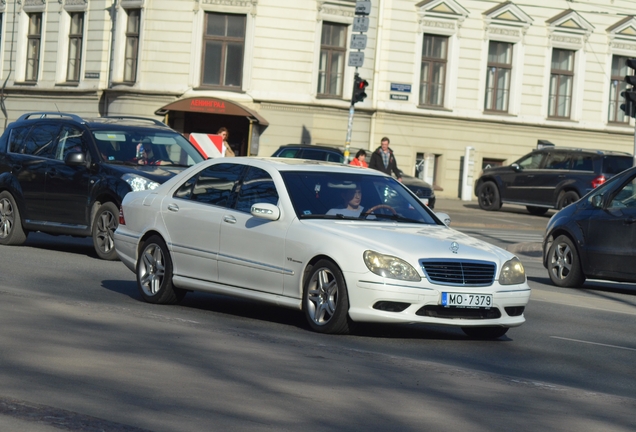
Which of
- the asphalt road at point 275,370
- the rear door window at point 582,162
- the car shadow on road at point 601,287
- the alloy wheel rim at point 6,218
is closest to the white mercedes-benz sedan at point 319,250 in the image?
the asphalt road at point 275,370

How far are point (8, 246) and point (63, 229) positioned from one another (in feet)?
4.05

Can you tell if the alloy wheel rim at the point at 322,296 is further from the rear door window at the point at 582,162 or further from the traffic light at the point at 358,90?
the rear door window at the point at 582,162

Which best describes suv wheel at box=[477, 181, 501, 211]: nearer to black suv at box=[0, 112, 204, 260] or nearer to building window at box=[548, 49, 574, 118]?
building window at box=[548, 49, 574, 118]

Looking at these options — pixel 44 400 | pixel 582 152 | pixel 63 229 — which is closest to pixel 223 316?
pixel 44 400

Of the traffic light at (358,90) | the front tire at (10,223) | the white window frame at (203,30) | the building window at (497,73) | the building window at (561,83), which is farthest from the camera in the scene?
the building window at (561,83)

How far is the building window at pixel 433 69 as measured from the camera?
134 ft

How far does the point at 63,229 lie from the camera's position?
637 inches

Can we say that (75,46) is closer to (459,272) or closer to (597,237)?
(597,237)

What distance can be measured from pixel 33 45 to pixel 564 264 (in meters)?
31.7

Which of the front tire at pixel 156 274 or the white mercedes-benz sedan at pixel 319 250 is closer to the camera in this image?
the white mercedes-benz sedan at pixel 319 250

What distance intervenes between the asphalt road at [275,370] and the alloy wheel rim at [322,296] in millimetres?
189

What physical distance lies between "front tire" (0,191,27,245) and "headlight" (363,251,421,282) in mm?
8678

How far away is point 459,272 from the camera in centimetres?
966

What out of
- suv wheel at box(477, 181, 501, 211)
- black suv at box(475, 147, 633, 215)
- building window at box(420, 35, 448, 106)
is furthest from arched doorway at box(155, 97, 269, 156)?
black suv at box(475, 147, 633, 215)
